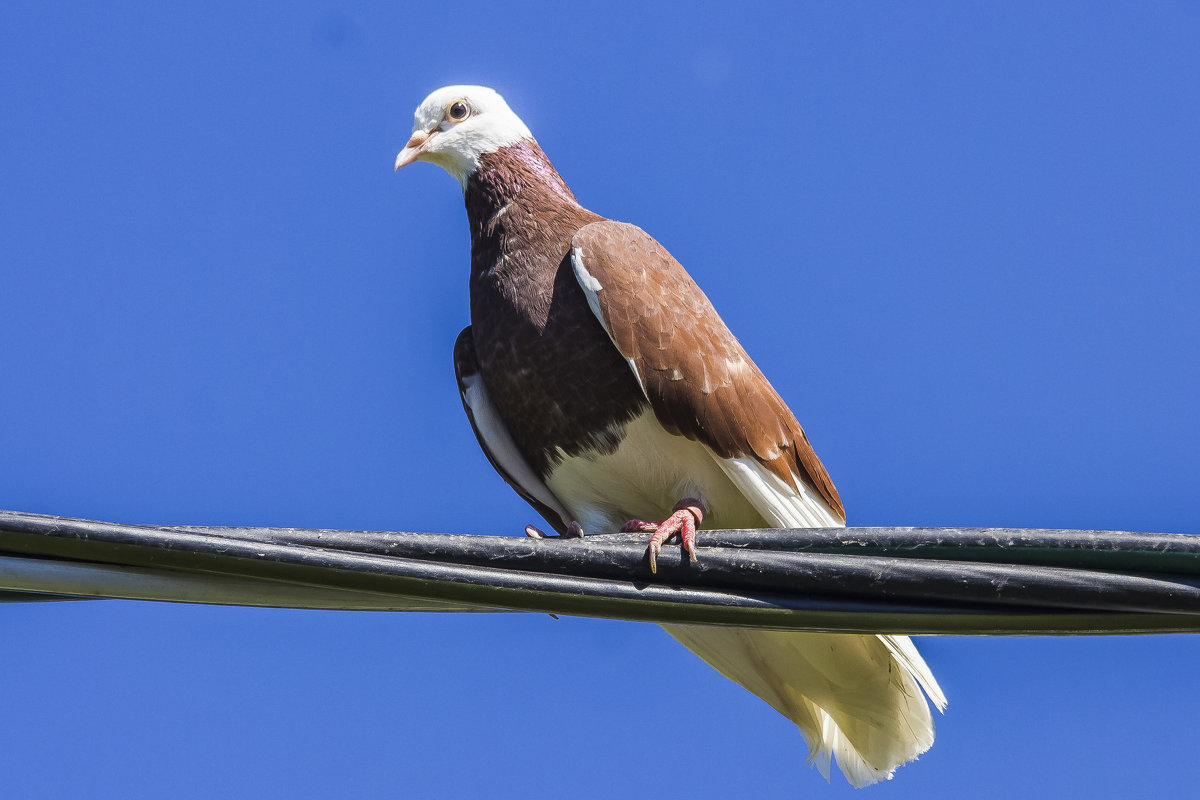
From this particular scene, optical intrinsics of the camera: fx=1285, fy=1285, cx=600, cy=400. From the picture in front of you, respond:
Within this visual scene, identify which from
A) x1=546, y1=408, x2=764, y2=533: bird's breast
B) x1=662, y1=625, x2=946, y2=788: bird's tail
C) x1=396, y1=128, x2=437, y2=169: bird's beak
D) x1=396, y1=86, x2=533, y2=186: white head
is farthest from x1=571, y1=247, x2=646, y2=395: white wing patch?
x1=396, y1=128, x2=437, y2=169: bird's beak

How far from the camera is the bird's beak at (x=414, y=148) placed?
5.43m

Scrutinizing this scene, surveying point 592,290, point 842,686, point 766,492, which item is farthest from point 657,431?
point 842,686

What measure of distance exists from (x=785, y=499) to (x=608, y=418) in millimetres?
667

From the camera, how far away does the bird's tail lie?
14.0ft

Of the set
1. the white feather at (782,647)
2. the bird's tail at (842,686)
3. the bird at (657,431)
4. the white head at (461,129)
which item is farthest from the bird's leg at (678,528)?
the white head at (461,129)

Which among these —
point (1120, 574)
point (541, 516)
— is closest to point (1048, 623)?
point (1120, 574)

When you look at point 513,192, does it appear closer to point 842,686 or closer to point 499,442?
point 499,442

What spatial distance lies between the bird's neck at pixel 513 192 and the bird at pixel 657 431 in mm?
31

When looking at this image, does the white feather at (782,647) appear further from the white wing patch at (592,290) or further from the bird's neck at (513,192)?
the bird's neck at (513,192)

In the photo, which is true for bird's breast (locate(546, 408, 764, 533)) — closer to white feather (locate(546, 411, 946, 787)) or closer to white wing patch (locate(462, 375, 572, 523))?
white feather (locate(546, 411, 946, 787))

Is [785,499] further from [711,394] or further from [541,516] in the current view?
[541,516]

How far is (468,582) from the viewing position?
99.9 inches

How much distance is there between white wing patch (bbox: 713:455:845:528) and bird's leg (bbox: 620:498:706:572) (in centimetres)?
17

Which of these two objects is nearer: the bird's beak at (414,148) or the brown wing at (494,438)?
the brown wing at (494,438)
